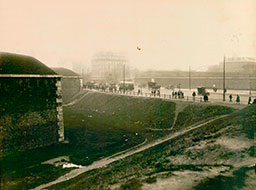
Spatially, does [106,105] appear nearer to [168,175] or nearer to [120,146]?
[120,146]

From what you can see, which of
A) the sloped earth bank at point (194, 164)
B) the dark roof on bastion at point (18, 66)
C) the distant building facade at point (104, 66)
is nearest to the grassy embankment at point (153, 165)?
the sloped earth bank at point (194, 164)

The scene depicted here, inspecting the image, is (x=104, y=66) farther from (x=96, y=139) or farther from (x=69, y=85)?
(x=96, y=139)

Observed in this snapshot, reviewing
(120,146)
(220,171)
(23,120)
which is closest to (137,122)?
(120,146)

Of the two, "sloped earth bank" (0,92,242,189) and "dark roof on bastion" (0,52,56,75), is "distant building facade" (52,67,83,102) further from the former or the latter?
"dark roof on bastion" (0,52,56,75)

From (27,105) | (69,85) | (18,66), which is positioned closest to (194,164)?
(27,105)

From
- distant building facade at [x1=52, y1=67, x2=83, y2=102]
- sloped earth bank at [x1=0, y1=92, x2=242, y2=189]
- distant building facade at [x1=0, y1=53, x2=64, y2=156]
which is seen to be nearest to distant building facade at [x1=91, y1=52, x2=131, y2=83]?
distant building facade at [x1=52, y1=67, x2=83, y2=102]

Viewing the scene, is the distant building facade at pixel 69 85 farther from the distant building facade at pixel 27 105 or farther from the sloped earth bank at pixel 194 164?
the sloped earth bank at pixel 194 164
